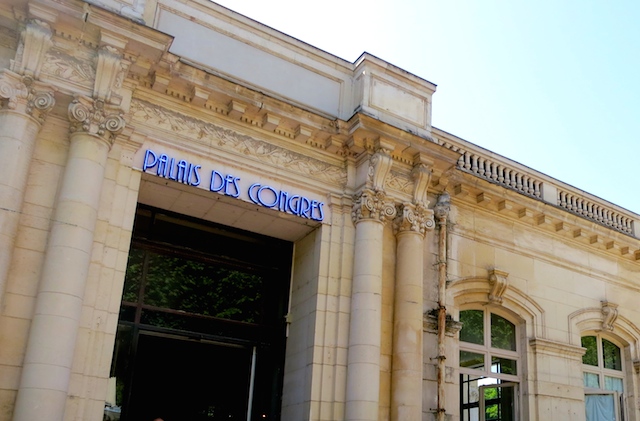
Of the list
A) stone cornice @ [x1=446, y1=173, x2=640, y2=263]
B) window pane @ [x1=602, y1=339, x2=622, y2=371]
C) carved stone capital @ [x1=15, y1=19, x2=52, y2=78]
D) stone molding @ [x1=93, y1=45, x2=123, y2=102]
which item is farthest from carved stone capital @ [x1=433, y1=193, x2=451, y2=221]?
carved stone capital @ [x1=15, y1=19, x2=52, y2=78]

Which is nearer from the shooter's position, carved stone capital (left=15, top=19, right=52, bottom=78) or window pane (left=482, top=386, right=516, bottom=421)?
carved stone capital (left=15, top=19, right=52, bottom=78)

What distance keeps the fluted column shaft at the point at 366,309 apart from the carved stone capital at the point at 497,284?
2891 millimetres

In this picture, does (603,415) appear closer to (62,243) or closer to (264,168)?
(264,168)

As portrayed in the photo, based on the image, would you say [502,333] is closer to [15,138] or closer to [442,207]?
[442,207]

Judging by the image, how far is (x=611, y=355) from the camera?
1617 centimetres

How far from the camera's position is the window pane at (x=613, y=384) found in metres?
15.7

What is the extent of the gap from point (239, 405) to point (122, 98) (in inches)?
223

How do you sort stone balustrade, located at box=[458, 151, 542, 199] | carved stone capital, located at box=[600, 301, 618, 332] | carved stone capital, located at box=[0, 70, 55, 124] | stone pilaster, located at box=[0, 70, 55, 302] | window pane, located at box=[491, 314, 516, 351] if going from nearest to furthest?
stone pilaster, located at box=[0, 70, 55, 302]
carved stone capital, located at box=[0, 70, 55, 124]
window pane, located at box=[491, 314, 516, 351]
stone balustrade, located at box=[458, 151, 542, 199]
carved stone capital, located at box=[600, 301, 618, 332]

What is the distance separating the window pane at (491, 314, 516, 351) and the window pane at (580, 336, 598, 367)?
2.09 metres

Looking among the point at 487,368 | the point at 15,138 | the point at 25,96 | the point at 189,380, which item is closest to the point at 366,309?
the point at 487,368

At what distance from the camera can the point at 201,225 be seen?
12.5 metres

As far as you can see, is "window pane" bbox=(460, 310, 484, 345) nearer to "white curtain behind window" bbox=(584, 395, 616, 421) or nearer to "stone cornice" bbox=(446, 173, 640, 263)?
"stone cornice" bbox=(446, 173, 640, 263)

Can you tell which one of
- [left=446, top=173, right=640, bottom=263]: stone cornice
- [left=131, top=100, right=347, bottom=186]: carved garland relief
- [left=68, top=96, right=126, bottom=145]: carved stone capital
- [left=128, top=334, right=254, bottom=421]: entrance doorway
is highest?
[left=446, top=173, right=640, bottom=263]: stone cornice

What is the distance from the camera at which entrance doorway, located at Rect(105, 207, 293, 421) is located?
11805 millimetres
